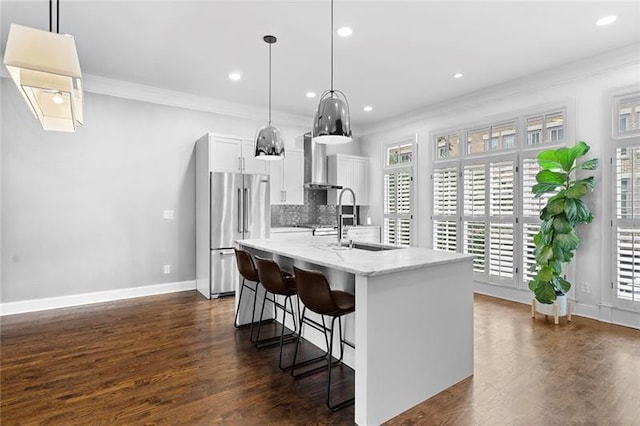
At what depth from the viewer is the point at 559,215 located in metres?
3.87

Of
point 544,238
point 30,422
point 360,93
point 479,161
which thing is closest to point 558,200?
point 544,238

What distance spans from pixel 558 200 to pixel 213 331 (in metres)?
3.92

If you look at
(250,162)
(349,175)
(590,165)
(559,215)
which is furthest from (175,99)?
(590,165)

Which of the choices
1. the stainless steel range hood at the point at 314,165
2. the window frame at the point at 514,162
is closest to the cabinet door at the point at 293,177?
the stainless steel range hood at the point at 314,165

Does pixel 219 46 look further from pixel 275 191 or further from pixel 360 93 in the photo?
pixel 275 191

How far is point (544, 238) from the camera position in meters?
3.96

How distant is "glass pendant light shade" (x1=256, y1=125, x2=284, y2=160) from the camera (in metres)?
3.52

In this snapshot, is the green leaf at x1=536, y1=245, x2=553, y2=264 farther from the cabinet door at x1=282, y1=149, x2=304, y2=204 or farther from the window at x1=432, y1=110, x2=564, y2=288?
the cabinet door at x1=282, y1=149, x2=304, y2=204

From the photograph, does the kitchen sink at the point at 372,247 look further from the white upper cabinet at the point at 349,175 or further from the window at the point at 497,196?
the white upper cabinet at the point at 349,175

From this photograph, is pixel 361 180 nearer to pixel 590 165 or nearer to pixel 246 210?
pixel 246 210

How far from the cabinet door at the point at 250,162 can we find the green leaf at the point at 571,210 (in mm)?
3953

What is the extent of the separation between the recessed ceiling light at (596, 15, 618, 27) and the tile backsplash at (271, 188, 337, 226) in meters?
4.50

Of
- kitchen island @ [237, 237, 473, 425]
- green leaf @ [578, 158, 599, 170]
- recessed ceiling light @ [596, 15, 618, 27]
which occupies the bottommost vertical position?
kitchen island @ [237, 237, 473, 425]

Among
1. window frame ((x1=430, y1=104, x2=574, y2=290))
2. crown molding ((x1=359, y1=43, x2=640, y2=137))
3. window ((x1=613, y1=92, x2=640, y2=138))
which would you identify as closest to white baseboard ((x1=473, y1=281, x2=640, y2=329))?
window frame ((x1=430, y1=104, x2=574, y2=290))
